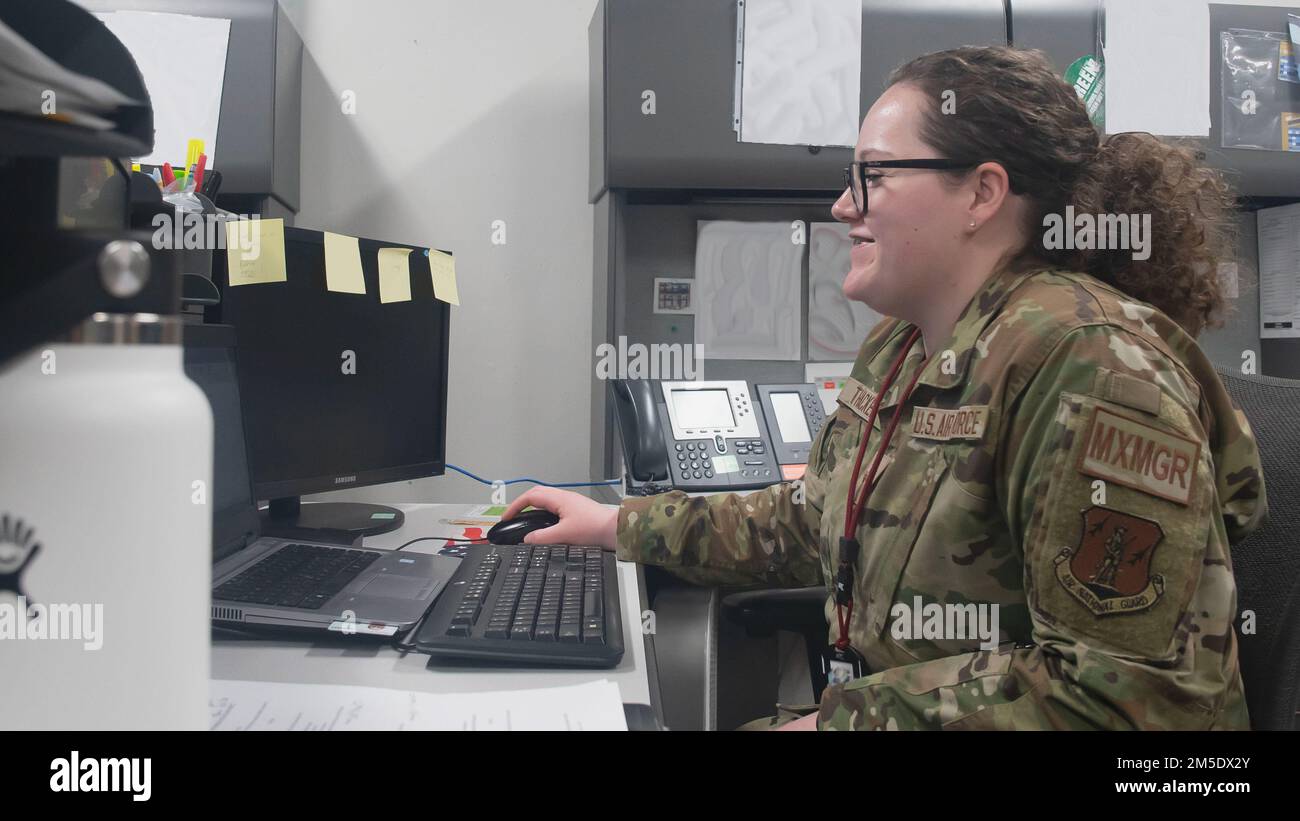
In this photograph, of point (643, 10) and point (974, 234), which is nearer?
point (974, 234)

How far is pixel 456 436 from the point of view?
1.76 metres

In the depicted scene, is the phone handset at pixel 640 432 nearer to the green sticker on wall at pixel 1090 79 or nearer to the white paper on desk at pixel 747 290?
the white paper on desk at pixel 747 290

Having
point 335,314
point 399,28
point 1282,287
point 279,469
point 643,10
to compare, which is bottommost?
point 279,469

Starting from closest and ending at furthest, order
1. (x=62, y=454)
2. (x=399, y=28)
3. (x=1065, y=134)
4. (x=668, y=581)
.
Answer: (x=62, y=454)
(x=1065, y=134)
(x=668, y=581)
(x=399, y=28)

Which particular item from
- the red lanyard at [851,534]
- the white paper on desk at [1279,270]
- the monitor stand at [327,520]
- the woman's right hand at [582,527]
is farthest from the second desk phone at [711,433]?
the white paper on desk at [1279,270]

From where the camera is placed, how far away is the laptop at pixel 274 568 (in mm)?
725

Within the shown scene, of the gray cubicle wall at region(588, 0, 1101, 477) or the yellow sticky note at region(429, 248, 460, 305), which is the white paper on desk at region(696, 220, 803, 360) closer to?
the gray cubicle wall at region(588, 0, 1101, 477)

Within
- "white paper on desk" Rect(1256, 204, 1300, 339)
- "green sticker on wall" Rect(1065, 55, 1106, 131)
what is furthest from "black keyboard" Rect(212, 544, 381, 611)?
"white paper on desk" Rect(1256, 204, 1300, 339)

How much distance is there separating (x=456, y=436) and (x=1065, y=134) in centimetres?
127

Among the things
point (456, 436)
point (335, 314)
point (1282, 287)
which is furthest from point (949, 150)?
point (1282, 287)

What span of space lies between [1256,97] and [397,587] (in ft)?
5.61

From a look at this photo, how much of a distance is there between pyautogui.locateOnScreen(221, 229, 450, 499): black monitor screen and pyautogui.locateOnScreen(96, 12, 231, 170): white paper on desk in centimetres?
40

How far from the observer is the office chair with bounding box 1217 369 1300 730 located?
77cm
